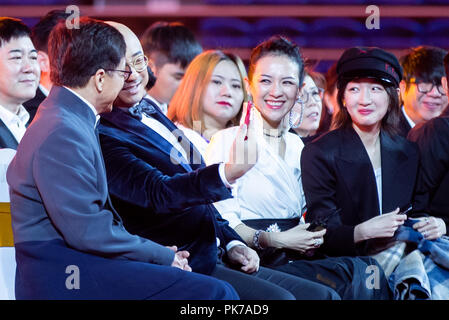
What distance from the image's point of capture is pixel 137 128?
6.30ft

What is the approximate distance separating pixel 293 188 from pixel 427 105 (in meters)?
1.22

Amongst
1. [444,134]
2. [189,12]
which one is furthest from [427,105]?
[189,12]

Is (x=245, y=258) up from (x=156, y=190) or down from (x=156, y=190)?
down

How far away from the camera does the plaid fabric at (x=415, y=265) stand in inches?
80.4

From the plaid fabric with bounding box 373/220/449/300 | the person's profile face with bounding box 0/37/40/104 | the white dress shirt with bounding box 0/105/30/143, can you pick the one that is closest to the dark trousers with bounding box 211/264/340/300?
the plaid fabric with bounding box 373/220/449/300

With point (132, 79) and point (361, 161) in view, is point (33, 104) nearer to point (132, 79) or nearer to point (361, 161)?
point (132, 79)

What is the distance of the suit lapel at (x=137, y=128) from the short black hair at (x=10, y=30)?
0.62 meters

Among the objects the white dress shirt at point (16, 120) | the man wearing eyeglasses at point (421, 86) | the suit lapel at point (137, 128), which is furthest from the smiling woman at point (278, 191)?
the man wearing eyeglasses at point (421, 86)

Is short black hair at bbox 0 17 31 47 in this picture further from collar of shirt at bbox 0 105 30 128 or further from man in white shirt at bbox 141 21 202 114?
man in white shirt at bbox 141 21 202 114

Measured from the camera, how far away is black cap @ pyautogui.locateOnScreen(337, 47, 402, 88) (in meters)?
2.32

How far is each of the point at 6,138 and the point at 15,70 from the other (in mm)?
310

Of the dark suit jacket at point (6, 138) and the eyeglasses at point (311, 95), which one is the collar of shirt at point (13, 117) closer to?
the dark suit jacket at point (6, 138)

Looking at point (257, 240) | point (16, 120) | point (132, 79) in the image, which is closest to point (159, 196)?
point (132, 79)

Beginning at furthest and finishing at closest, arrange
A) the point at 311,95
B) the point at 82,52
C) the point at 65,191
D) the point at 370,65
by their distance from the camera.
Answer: the point at 311,95 → the point at 370,65 → the point at 82,52 → the point at 65,191
